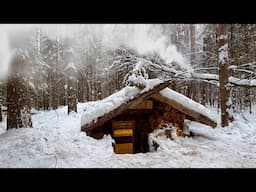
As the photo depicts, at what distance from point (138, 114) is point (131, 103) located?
67 cm

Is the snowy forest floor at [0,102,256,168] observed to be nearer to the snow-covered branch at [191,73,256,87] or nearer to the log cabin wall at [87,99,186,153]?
the log cabin wall at [87,99,186,153]

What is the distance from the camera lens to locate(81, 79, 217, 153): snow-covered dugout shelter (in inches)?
147

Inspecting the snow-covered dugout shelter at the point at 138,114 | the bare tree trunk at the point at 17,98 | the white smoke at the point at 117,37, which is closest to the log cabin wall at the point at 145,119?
the snow-covered dugout shelter at the point at 138,114

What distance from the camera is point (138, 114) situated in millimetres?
4414

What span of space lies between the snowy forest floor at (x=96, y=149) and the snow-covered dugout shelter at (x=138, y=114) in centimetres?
28

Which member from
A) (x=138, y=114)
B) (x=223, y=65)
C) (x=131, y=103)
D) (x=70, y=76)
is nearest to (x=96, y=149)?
(x=131, y=103)

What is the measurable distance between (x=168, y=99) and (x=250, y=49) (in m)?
2.41

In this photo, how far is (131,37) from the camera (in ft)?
16.6

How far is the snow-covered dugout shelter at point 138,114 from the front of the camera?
3746 mm

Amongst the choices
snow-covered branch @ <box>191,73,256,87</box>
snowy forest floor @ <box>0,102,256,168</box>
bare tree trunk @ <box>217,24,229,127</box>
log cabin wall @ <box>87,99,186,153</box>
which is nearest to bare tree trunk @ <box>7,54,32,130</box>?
snowy forest floor @ <box>0,102,256,168</box>

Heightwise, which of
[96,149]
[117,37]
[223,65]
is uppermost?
[117,37]

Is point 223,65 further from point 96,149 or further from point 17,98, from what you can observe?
point 17,98

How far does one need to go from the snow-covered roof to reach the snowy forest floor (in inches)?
11.5

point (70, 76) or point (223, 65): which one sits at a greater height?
point (223, 65)
